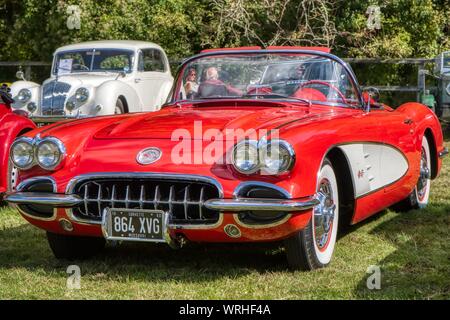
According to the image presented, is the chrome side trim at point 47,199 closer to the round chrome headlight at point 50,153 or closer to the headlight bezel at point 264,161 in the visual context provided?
the round chrome headlight at point 50,153

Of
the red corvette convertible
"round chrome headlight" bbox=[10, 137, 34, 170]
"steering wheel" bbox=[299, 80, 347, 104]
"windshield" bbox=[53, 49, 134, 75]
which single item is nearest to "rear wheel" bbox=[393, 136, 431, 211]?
the red corvette convertible

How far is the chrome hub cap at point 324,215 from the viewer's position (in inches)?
178

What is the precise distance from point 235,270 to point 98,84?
679 centimetres

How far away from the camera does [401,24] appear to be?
1509 cm

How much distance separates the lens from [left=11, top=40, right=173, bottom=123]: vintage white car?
10188mm

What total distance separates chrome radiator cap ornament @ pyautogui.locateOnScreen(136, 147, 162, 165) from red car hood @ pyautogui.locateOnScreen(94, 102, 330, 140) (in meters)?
0.15

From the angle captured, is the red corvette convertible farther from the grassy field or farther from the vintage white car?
the vintage white car

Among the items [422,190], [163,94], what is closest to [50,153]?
[422,190]

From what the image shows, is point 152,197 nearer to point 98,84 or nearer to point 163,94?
point 98,84

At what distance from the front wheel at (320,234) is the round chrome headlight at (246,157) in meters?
0.47

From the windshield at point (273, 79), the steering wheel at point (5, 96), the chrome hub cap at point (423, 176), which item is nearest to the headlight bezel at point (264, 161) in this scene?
the windshield at point (273, 79)
